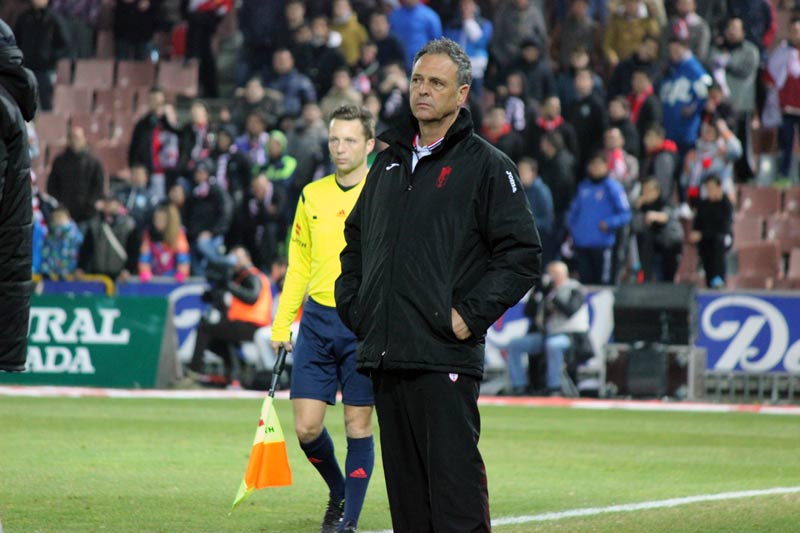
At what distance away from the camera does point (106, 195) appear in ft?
77.9

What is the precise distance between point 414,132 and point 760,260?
17308 mm

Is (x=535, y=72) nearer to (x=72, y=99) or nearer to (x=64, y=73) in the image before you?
(x=72, y=99)

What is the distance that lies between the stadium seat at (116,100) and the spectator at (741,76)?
10189 mm

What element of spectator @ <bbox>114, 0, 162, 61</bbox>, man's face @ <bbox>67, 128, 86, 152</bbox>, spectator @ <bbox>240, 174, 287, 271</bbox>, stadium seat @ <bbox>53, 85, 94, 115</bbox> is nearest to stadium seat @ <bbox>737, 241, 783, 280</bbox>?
spectator @ <bbox>240, 174, 287, 271</bbox>

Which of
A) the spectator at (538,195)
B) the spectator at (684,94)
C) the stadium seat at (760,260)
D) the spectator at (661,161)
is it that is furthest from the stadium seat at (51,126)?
the stadium seat at (760,260)

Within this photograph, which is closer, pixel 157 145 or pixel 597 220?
pixel 597 220

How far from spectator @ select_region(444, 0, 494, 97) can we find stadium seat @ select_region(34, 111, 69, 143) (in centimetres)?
737

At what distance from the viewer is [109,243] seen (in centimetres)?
2189

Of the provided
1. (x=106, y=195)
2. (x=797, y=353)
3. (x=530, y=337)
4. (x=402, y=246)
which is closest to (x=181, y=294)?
(x=106, y=195)

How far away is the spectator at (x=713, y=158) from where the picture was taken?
22.1 meters

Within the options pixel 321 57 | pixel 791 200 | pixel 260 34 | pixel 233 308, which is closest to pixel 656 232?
pixel 791 200

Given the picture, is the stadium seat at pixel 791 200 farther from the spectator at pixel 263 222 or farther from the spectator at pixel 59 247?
the spectator at pixel 59 247

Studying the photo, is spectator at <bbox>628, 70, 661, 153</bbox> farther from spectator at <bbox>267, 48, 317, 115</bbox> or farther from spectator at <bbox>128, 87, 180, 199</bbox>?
spectator at <bbox>128, 87, 180, 199</bbox>

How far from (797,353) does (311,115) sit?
7.86 meters
